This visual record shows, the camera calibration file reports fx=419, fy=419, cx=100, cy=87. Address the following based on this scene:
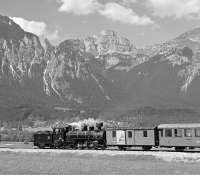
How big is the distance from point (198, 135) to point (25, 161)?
23871 millimetres

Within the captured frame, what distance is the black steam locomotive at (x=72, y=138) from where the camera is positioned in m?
68.6

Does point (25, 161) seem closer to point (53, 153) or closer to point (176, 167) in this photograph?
point (53, 153)

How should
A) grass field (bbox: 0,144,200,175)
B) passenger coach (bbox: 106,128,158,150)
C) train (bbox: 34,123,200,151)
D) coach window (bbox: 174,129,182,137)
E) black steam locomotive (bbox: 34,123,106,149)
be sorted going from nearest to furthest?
grass field (bbox: 0,144,200,175)
train (bbox: 34,123,200,151)
coach window (bbox: 174,129,182,137)
passenger coach (bbox: 106,128,158,150)
black steam locomotive (bbox: 34,123,106,149)

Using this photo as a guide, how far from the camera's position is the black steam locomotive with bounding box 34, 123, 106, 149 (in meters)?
68.6

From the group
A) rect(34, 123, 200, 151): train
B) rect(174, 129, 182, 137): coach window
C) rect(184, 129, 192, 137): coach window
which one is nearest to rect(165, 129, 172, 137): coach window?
rect(34, 123, 200, 151): train

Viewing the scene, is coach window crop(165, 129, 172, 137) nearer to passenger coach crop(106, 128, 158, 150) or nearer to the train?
the train

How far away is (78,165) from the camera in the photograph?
46.8 m

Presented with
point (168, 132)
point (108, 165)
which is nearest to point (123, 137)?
point (168, 132)

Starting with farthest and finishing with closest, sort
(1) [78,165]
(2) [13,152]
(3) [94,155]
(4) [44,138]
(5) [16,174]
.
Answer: (4) [44,138] → (2) [13,152] → (3) [94,155] → (1) [78,165] → (5) [16,174]

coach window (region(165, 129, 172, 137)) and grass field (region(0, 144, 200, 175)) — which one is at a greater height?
coach window (region(165, 129, 172, 137))

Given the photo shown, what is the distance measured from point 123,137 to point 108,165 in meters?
19.5

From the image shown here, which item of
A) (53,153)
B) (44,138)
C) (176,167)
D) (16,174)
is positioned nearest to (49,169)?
(16,174)

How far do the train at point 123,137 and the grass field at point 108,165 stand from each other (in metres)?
6.67

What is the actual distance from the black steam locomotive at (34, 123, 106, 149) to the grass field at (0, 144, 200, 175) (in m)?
8.30
